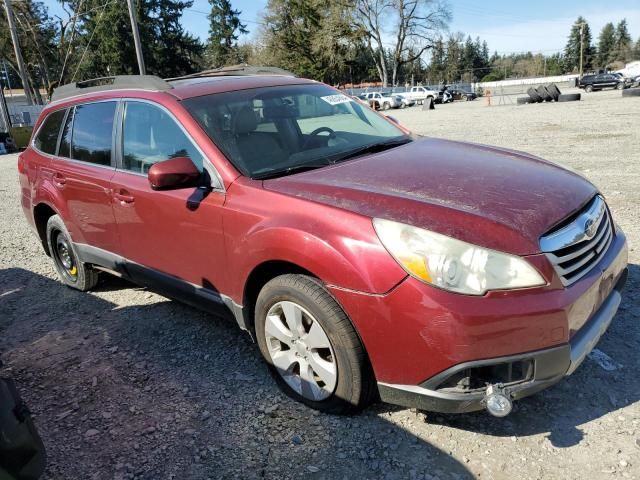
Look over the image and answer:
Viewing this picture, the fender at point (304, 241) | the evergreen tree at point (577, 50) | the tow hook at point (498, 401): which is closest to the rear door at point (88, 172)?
the fender at point (304, 241)

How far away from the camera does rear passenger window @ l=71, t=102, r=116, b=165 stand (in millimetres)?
4086

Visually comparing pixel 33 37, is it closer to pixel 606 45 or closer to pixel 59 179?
pixel 59 179

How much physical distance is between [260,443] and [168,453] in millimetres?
470

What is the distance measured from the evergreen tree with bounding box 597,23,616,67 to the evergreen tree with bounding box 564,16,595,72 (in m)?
3.79

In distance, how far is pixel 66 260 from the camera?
5.18m

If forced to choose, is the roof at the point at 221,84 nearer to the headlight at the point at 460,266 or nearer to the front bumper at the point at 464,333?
the front bumper at the point at 464,333

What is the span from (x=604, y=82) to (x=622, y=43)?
93191 millimetres

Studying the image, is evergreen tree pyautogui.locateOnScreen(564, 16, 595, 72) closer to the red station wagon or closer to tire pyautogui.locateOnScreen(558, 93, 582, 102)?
tire pyautogui.locateOnScreen(558, 93, 582, 102)

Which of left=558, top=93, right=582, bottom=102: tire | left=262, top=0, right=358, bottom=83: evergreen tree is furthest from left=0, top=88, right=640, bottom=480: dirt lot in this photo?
left=262, top=0, right=358, bottom=83: evergreen tree

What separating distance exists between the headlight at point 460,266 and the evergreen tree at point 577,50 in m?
120

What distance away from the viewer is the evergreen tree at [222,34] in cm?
7681

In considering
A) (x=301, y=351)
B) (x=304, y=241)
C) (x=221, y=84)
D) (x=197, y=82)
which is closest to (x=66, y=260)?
(x=197, y=82)

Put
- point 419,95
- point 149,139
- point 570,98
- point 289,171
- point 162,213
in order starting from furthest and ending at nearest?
point 419,95 < point 570,98 < point 149,139 < point 162,213 < point 289,171

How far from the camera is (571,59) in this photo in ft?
376
